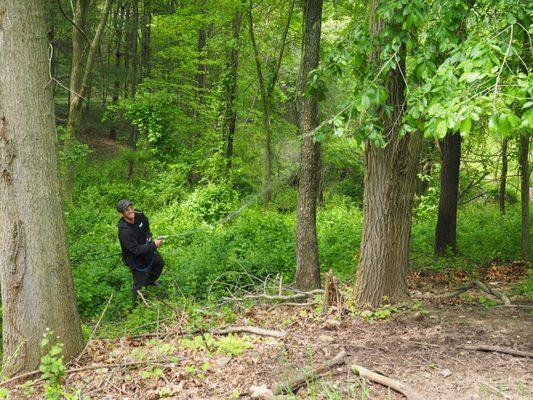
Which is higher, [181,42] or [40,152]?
[181,42]

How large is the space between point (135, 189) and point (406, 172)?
1524 cm

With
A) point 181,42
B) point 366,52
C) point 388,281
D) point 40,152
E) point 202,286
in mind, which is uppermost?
point 181,42

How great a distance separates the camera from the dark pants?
8.16m

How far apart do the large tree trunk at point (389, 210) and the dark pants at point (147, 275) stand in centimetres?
366

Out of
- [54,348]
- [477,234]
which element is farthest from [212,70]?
[54,348]

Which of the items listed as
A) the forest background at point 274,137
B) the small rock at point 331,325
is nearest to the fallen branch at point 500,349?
the small rock at point 331,325

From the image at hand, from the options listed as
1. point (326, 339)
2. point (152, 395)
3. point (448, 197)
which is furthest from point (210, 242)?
point (152, 395)

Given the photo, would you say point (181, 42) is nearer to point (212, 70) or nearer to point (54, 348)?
point (212, 70)

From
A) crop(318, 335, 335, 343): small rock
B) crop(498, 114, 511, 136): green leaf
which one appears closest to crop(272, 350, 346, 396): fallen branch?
crop(318, 335, 335, 343): small rock

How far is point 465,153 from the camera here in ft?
54.7

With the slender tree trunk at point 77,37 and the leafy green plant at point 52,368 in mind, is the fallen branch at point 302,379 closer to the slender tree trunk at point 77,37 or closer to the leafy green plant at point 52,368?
the leafy green plant at point 52,368

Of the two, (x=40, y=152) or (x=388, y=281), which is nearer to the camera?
(x=40, y=152)

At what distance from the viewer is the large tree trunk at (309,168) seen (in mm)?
7543

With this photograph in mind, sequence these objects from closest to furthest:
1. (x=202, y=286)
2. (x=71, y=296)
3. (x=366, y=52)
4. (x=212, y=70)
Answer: (x=71, y=296)
(x=366, y=52)
(x=202, y=286)
(x=212, y=70)
